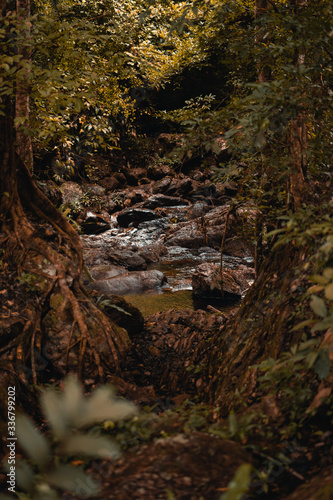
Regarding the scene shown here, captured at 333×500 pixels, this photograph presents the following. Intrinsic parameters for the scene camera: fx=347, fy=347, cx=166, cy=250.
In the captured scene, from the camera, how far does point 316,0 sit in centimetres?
363

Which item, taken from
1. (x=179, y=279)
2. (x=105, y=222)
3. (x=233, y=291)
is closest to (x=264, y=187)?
(x=233, y=291)

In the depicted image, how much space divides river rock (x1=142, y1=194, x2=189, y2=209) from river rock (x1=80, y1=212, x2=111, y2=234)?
286cm

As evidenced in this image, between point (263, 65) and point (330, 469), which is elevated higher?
point (263, 65)

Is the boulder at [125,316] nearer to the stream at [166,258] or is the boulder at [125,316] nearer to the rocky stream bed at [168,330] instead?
the rocky stream bed at [168,330]

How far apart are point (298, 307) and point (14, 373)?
2799 mm

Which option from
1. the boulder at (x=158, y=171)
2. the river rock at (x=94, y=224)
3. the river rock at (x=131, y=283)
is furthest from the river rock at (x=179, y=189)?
the river rock at (x=131, y=283)

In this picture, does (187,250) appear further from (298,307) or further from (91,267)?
(298,307)

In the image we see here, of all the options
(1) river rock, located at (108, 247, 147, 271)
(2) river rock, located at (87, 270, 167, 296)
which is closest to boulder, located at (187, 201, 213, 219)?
(1) river rock, located at (108, 247, 147, 271)

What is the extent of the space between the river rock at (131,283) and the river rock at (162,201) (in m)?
9.43

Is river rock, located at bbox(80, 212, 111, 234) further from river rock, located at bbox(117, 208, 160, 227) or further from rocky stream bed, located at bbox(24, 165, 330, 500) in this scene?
river rock, located at bbox(117, 208, 160, 227)

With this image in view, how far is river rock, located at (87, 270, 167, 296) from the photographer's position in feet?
31.7

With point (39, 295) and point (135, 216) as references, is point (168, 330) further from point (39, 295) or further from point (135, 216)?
point (135, 216)

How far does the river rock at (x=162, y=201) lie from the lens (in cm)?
1946

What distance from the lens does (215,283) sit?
29.5 feet
